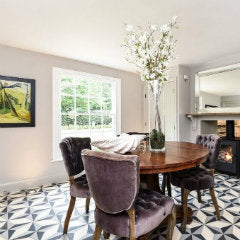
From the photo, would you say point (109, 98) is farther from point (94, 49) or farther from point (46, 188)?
point (46, 188)

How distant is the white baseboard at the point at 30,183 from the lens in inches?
125

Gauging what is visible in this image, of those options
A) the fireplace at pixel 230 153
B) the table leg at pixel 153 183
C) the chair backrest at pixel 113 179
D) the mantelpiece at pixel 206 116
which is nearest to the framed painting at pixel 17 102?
the table leg at pixel 153 183

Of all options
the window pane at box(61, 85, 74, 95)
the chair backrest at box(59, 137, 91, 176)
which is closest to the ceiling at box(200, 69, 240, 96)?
the window pane at box(61, 85, 74, 95)

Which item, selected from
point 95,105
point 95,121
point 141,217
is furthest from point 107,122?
point 141,217

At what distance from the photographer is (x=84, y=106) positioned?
13.5ft

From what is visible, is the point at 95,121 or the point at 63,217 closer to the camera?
the point at 63,217

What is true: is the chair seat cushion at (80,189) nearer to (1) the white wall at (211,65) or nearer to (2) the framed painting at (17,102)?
(2) the framed painting at (17,102)

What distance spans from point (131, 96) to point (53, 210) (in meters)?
3.16

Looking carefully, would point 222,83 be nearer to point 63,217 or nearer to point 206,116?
point 206,116

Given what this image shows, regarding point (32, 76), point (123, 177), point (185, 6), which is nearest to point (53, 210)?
point (123, 177)

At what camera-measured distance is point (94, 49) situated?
336 centimetres

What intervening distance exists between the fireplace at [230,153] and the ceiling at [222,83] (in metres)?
0.65

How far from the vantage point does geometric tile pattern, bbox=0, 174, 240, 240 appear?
1982 mm

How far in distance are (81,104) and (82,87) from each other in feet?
1.18
